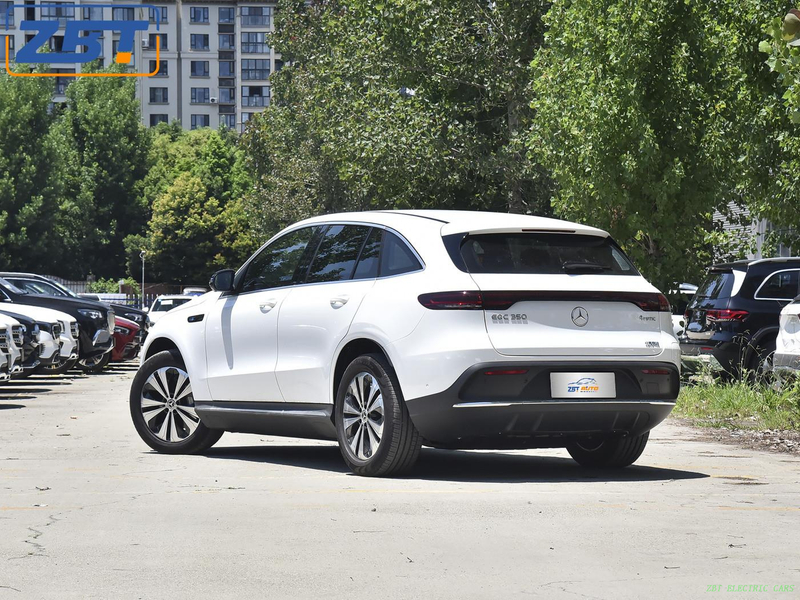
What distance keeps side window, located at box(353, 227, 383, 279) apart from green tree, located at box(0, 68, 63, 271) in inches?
2636

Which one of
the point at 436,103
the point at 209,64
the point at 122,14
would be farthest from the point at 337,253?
the point at 209,64

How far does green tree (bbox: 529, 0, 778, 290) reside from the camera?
23594 mm

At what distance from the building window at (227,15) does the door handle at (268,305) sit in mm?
136205

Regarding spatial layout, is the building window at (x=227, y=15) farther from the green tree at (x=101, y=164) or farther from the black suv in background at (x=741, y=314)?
the black suv in background at (x=741, y=314)

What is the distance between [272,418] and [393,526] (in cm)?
311

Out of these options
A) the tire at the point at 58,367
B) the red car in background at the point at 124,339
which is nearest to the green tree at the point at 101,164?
the red car in background at the point at 124,339

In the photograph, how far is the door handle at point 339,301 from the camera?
951 centimetres

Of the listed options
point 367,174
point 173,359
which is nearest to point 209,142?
point 367,174

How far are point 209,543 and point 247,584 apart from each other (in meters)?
1.00

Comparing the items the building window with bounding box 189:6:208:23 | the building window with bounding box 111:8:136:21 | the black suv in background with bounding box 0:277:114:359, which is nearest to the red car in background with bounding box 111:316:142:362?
the black suv in background with bounding box 0:277:114:359

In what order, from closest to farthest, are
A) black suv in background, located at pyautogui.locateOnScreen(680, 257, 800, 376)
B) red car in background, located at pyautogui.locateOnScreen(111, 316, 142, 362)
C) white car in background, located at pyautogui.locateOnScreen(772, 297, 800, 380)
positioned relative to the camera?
white car in background, located at pyautogui.locateOnScreen(772, 297, 800, 380) → black suv in background, located at pyautogui.locateOnScreen(680, 257, 800, 376) → red car in background, located at pyautogui.locateOnScreen(111, 316, 142, 362)

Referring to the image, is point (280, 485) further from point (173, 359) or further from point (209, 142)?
point (209, 142)

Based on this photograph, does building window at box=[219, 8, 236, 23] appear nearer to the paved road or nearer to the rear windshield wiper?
the paved road

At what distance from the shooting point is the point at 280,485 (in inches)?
352
